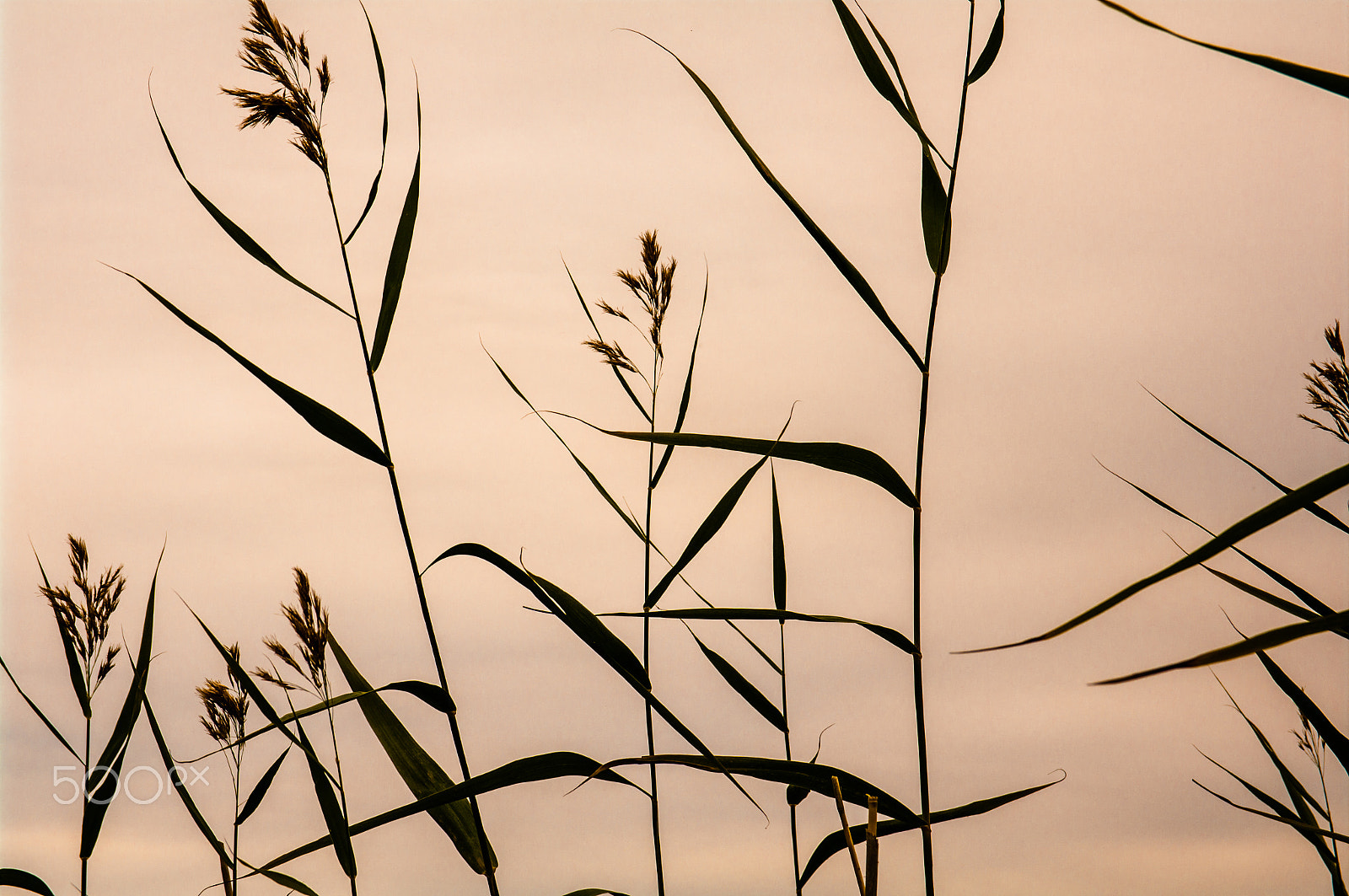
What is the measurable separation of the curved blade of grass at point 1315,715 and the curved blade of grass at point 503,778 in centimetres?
54

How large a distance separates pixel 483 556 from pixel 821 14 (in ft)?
5.71

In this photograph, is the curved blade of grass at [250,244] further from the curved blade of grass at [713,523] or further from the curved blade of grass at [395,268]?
the curved blade of grass at [713,523]

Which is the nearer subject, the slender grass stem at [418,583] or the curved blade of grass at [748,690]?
the slender grass stem at [418,583]

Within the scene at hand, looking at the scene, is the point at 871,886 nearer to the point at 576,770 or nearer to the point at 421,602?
the point at 576,770

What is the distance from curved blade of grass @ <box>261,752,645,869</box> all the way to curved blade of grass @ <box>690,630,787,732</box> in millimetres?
359

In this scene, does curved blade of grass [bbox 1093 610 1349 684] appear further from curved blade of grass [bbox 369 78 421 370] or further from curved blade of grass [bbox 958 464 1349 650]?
curved blade of grass [bbox 369 78 421 370]

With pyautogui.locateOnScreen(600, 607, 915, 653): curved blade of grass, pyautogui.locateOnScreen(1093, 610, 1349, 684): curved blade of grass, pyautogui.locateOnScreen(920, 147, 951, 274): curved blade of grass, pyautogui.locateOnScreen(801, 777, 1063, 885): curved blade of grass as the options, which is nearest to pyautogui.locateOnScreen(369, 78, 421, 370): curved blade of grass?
pyautogui.locateOnScreen(600, 607, 915, 653): curved blade of grass

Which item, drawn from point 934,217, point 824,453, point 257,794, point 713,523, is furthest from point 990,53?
point 257,794

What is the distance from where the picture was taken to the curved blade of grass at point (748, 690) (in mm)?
1099

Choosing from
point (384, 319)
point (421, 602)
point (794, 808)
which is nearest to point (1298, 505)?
point (421, 602)

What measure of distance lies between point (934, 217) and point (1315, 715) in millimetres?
517

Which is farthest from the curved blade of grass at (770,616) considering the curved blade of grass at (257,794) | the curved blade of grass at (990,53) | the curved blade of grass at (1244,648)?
the curved blade of grass at (257,794)

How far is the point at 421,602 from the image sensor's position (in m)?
0.80

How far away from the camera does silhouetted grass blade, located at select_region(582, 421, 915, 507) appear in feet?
2.31
